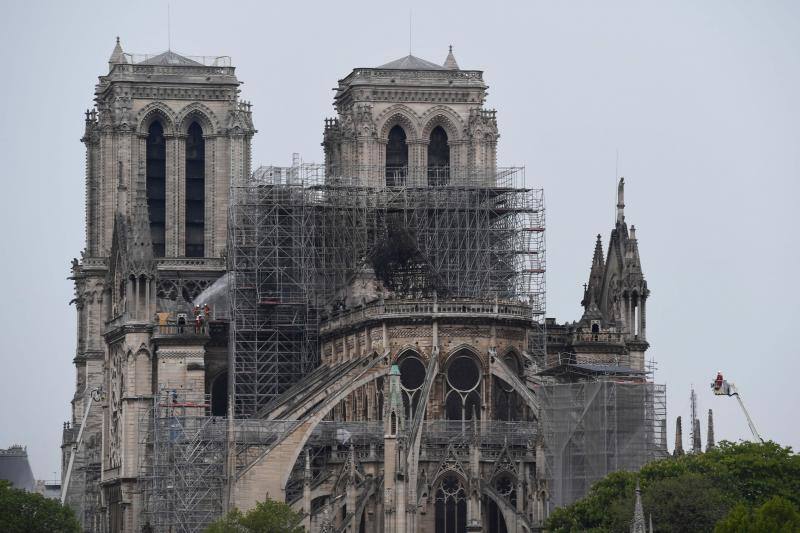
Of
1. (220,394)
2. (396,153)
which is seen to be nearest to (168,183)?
(396,153)

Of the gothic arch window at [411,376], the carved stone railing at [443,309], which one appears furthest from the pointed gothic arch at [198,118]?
the gothic arch window at [411,376]

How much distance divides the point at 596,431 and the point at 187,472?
1795cm

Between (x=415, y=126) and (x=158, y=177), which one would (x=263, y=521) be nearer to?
(x=415, y=126)

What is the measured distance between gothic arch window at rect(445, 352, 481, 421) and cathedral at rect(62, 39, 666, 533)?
0.10 meters

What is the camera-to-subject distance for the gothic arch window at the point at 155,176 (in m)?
162

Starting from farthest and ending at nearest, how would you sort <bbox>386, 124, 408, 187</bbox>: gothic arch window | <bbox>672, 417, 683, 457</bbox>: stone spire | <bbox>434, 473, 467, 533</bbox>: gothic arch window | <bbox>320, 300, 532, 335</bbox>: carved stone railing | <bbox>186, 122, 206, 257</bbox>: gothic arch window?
<bbox>186, 122, 206, 257</bbox>: gothic arch window < <bbox>386, 124, 408, 187</bbox>: gothic arch window < <bbox>672, 417, 683, 457</bbox>: stone spire < <bbox>320, 300, 532, 335</bbox>: carved stone railing < <bbox>434, 473, 467, 533</bbox>: gothic arch window

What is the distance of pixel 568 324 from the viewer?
149625 millimetres

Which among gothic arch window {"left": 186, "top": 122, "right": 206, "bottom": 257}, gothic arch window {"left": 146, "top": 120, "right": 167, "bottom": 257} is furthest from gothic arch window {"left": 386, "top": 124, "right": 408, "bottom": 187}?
gothic arch window {"left": 146, "top": 120, "right": 167, "bottom": 257}

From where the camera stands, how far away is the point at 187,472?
134 m

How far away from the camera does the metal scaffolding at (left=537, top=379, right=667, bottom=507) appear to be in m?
129

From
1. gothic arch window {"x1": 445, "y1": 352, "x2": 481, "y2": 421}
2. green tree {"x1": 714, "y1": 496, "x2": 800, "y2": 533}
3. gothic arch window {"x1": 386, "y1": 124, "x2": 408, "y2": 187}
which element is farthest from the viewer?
gothic arch window {"x1": 386, "y1": 124, "x2": 408, "y2": 187}

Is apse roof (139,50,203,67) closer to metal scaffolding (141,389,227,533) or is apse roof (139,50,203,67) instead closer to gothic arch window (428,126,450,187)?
gothic arch window (428,126,450,187)

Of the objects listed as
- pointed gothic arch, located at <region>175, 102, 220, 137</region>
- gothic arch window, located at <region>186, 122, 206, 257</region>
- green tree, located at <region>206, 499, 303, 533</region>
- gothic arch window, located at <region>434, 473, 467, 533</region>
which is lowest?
green tree, located at <region>206, 499, 303, 533</region>

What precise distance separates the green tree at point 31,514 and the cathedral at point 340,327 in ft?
11.6
